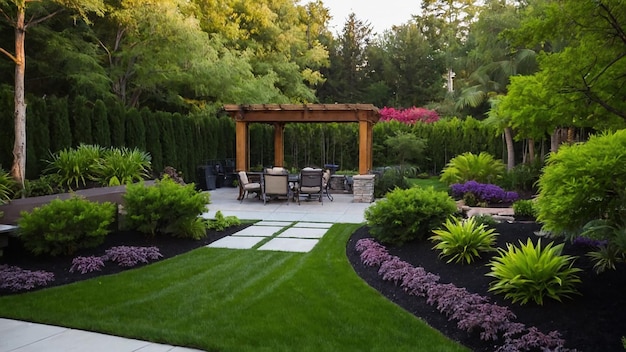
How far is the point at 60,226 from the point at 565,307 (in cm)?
533

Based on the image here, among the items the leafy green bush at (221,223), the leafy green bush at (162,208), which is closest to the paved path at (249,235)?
the leafy green bush at (221,223)

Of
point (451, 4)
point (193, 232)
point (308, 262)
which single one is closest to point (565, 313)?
point (308, 262)

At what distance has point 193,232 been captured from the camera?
7.12 metres

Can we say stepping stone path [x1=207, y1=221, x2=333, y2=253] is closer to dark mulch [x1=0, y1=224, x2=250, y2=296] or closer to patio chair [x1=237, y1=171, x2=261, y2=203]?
dark mulch [x1=0, y1=224, x2=250, y2=296]

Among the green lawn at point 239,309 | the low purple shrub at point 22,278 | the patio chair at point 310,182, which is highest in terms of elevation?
the patio chair at point 310,182

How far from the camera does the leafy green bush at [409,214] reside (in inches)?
239

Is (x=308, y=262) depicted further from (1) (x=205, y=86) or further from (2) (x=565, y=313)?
(1) (x=205, y=86)

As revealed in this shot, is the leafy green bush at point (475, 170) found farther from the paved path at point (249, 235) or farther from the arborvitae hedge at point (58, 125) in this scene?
→ the arborvitae hedge at point (58, 125)

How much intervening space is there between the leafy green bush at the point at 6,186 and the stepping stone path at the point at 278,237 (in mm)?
2953

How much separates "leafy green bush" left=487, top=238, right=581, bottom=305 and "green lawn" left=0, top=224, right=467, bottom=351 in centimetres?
80

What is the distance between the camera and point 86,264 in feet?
17.8

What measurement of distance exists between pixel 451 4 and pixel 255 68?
779 inches

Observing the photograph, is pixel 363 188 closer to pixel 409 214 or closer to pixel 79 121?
pixel 409 214

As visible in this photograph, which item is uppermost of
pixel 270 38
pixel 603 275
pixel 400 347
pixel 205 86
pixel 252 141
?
pixel 270 38
